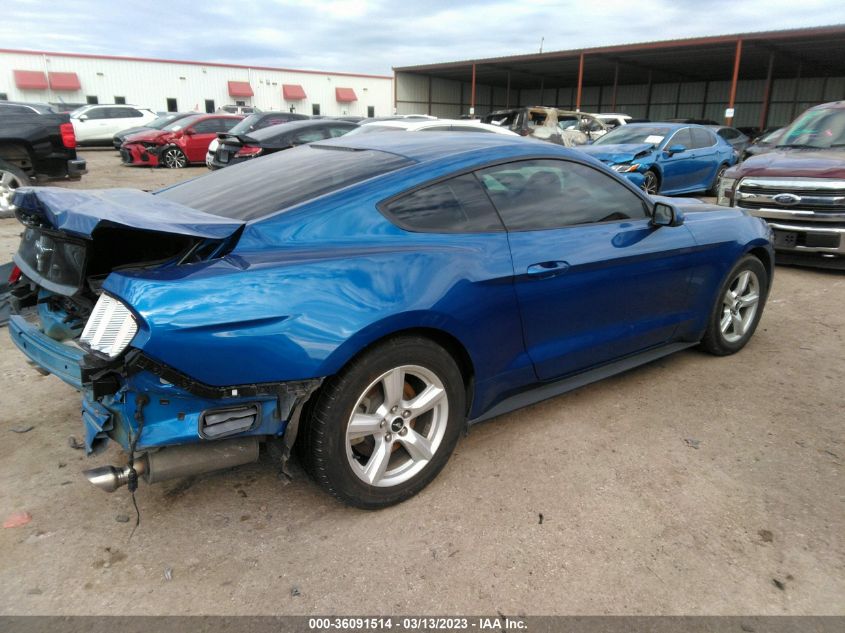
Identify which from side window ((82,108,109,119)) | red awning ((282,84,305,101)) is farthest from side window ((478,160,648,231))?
red awning ((282,84,305,101))

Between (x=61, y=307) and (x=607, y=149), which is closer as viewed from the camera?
(x=61, y=307)

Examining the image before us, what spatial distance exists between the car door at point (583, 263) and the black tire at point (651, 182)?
6.70 meters

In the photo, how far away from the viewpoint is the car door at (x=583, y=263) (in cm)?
294

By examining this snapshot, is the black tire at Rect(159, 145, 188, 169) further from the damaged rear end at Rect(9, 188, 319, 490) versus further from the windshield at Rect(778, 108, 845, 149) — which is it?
the damaged rear end at Rect(9, 188, 319, 490)

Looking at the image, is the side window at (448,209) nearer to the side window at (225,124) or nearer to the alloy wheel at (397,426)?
the alloy wheel at (397,426)

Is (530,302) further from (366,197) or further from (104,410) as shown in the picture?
(104,410)

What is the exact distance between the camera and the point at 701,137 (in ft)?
37.3

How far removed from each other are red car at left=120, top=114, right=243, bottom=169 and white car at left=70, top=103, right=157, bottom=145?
21.5ft

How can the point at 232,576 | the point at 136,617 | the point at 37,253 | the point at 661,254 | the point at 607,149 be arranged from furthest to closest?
the point at 607,149
the point at 661,254
the point at 37,253
the point at 232,576
the point at 136,617

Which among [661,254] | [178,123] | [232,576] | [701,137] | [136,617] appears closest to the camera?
[136,617]

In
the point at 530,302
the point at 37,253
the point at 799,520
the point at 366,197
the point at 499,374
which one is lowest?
the point at 799,520

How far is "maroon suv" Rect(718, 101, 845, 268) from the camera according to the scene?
250 inches

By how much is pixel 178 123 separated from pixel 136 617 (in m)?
18.1

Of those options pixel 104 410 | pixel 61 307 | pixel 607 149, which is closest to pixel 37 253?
pixel 61 307
